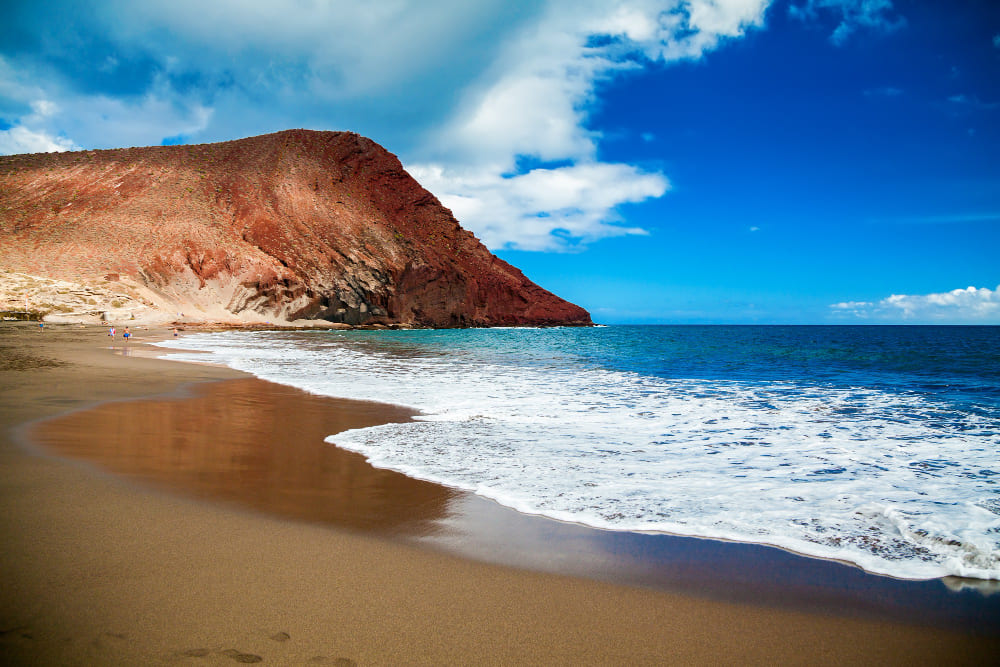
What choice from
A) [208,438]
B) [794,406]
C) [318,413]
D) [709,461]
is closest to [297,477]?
A: [208,438]

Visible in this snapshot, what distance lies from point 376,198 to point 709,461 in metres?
79.8

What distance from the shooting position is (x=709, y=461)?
19.6ft

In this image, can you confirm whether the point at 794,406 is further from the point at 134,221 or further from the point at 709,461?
the point at 134,221

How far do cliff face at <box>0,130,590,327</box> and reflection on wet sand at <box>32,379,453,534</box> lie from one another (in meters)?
50.6

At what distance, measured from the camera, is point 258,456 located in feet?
18.6

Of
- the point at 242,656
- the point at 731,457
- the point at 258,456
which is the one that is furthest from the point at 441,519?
the point at 731,457

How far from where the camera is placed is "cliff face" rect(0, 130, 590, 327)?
54281 millimetres

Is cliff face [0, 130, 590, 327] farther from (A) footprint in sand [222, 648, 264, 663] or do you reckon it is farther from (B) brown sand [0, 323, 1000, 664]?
(A) footprint in sand [222, 648, 264, 663]

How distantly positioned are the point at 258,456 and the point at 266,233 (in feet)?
212

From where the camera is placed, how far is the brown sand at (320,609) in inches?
86.0

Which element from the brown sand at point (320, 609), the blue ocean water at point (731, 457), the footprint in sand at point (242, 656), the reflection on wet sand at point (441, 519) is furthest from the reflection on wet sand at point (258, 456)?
the footprint in sand at point (242, 656)

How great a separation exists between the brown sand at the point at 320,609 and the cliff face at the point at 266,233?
55.7 metres

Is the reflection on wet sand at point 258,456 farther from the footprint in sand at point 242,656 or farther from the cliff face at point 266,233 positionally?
the cliff face at point 266,233

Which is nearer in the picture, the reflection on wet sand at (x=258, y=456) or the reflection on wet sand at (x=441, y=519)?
the reflection on wet sand at (x=441, y=519)
